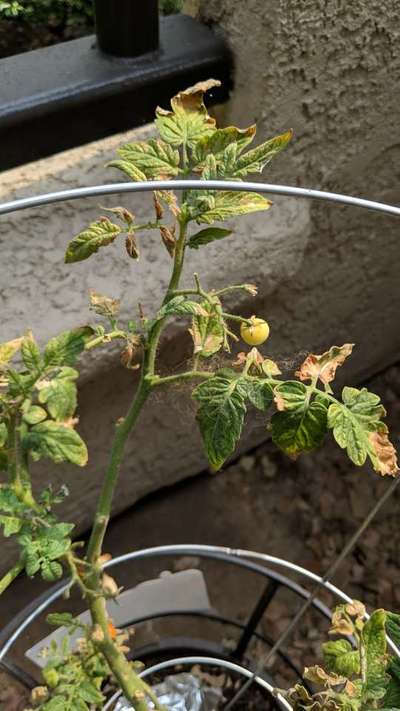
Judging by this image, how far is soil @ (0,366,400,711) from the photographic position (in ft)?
3.89

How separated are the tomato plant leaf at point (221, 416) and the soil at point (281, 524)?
2.44ft

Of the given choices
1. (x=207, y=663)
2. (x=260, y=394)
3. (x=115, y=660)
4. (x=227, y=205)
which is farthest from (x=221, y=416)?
(x=207, y=663)

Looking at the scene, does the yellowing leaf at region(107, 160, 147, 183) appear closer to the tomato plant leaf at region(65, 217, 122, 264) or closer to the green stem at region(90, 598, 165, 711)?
the tomato plant leaf at region(65, 217, 122, 264)

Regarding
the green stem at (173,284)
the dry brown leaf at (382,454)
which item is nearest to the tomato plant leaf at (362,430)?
the dry brown leaf at (382,454)

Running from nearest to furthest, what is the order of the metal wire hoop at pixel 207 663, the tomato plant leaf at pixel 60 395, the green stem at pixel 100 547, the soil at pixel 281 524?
1. the tomato plant leaf at pixel 60 395
2. the green stem at pixel 100 547
3. the metal wire hoop at pixel 207 663
4. the soil at pixel 281 524

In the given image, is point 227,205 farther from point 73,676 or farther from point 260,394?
point 73,676

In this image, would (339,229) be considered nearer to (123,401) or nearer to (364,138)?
(364,138)

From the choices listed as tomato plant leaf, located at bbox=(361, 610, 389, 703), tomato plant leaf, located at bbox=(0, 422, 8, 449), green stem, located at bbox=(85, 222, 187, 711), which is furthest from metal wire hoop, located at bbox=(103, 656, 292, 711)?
tomato plant leaf, located at bbox=(0, 422, 8, 449)

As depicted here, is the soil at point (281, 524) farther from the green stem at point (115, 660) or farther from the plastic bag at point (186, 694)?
the green stem at point (115, 660)

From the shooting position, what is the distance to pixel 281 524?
1.26 metres

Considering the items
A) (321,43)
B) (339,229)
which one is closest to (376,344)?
(339,229)

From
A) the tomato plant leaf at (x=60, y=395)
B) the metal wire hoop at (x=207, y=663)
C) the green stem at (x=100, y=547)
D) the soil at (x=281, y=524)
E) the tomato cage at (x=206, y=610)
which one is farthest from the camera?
the soil at (x=281, y=524)

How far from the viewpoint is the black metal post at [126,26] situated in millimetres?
748

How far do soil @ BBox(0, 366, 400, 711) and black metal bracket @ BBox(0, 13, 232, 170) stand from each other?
0.66 meters
